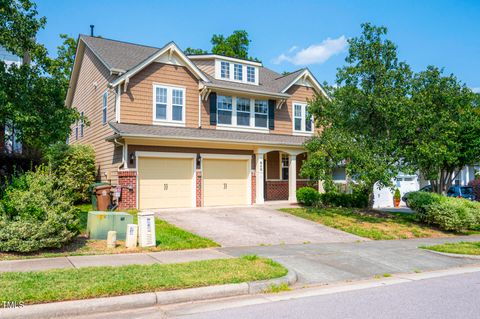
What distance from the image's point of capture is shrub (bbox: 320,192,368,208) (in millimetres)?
21406

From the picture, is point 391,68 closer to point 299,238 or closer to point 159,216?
point 299,238

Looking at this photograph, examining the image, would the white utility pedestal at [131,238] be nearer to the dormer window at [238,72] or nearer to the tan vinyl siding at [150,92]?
the tan vinyl siding at [150,92]

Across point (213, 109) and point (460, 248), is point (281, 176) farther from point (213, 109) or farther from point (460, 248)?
point (460, 248)

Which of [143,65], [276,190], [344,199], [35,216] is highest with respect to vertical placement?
[143,65]

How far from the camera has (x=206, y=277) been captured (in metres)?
7.32

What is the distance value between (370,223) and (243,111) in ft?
28.6

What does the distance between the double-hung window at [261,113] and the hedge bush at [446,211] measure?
8.36m

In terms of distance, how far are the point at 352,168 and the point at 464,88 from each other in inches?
344

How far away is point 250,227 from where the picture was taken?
14.6m

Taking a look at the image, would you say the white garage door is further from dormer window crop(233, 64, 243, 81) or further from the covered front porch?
dormer window crop(233, 64, 243, 81)

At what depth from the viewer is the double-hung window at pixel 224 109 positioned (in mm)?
20875

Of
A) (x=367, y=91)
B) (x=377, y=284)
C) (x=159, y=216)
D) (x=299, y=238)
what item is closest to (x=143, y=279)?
(x=377, y=284)

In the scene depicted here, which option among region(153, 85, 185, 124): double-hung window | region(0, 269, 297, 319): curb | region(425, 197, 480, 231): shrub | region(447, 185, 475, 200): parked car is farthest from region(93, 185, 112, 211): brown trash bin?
region(447, 185, 475, 200): parked car

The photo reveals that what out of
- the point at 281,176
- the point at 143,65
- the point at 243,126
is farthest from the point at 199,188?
the point at 143,65
